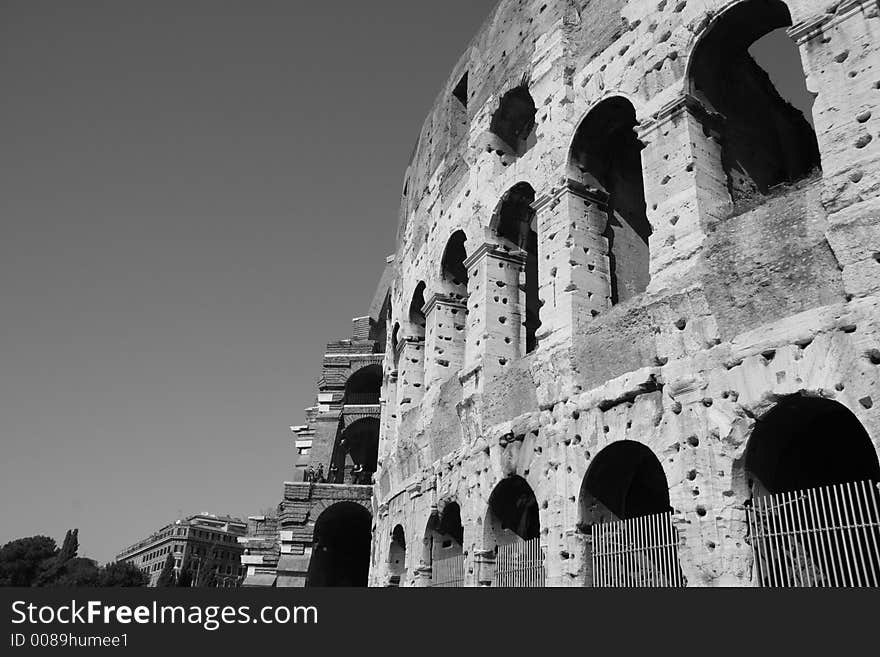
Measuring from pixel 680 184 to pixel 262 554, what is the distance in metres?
14.1

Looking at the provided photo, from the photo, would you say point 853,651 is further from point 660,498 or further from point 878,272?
point 660,498

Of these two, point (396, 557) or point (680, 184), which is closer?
point (680, 184)

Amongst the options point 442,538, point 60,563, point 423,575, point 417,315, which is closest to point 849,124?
point 442,538

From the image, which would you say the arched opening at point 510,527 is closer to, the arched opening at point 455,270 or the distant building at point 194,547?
the arched opening at point 455,270

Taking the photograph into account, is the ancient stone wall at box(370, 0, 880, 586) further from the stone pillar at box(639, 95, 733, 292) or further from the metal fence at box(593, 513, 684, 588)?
the metal fence at box(593, 513, 684, 588)

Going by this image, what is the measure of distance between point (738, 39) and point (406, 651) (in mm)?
6826

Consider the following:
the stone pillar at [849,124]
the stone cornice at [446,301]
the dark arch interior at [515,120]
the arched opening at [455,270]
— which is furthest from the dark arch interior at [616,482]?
the dark arch interior at [515,120]

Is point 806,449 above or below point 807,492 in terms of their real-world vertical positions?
above

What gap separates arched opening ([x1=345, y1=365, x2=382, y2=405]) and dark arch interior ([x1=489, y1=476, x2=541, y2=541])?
12972 mm

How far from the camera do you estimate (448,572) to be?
33.0 ft

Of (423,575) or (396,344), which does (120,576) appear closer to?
(396,344)

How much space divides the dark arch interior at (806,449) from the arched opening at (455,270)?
6.40m

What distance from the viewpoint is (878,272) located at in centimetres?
549

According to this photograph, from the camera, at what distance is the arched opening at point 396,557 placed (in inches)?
492
